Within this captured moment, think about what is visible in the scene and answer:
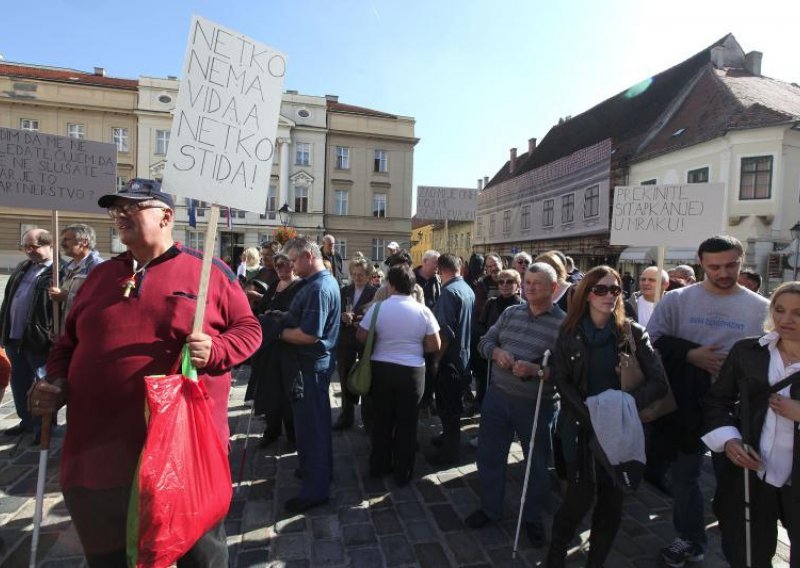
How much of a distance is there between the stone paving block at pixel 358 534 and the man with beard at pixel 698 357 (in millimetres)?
1789

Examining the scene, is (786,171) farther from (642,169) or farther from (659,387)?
(659,387)

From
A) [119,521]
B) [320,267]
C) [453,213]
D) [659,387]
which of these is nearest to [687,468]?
[659,387]

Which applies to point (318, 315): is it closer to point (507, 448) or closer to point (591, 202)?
point (507, 448)

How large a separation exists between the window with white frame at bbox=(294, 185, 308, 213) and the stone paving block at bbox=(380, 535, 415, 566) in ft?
116

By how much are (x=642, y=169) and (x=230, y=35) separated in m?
25.7

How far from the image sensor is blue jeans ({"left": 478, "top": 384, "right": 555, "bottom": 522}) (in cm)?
321

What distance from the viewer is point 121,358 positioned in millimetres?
1886

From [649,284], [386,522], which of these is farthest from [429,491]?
[649,284]

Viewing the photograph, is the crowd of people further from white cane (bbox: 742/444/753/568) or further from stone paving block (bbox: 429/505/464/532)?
stone paving block (bbox: 429/505/464/532)

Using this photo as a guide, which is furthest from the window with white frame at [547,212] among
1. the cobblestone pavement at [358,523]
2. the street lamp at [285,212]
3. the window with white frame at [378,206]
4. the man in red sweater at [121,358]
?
the man in red sweater at [121,358]

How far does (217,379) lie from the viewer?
2.34 m

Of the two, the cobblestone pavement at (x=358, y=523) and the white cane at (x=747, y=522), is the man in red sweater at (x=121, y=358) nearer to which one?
the cobblestone pavement at (x=358, y=523)

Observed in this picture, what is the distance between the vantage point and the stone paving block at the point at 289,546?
2.85 m

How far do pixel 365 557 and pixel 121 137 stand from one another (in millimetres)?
39092
